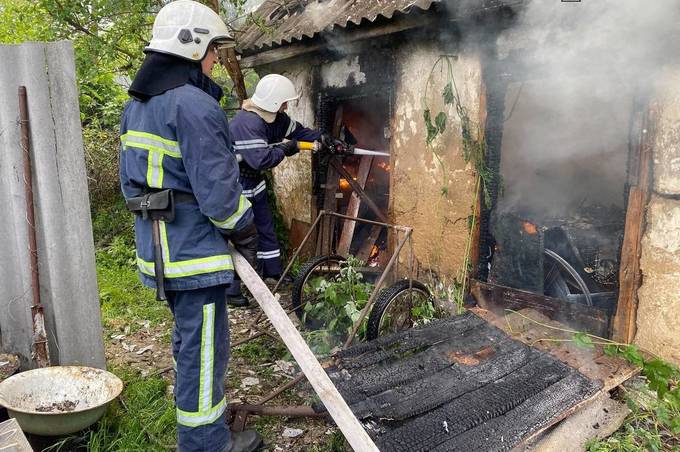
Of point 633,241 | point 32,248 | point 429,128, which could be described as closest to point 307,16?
point 429,128

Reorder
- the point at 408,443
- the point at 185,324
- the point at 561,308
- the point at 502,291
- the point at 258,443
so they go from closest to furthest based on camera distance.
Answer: the point at 408,443
the point at 185,324
the point at 258,443
the point at 561,308
the point at 502,291

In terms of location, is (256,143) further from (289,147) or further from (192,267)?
(192,267)

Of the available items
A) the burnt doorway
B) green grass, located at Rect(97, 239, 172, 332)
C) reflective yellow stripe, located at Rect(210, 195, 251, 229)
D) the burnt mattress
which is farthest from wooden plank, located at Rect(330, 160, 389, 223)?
reflective yellow stripe, located at Rect(210, 195, 251, 229)

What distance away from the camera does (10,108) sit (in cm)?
352

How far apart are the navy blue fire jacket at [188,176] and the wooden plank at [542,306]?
2901 millimetres

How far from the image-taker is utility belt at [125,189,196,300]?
9.45 feet

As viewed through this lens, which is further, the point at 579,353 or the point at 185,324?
the point at 579,353

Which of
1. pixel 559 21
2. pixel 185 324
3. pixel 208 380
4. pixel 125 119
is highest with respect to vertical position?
pixel 559 21

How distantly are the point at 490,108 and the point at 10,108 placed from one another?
4.07 metres

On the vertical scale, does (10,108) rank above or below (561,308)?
above

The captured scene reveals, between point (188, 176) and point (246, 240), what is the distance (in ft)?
1.88

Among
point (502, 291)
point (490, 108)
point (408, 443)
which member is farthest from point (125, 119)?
point (502, 291)

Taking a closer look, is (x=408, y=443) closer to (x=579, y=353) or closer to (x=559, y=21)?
(x=579, y=353)

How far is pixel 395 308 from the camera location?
459 centimetres
